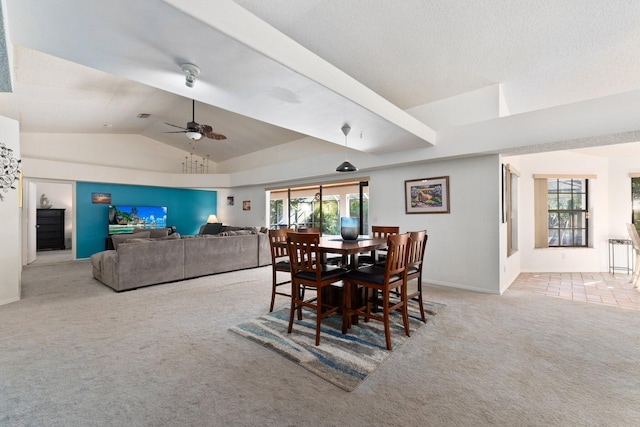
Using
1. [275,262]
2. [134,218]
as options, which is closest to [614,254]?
[275,262]

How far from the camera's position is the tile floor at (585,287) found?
12.2 feet

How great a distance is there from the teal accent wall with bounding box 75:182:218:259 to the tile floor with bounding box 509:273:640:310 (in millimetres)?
9177

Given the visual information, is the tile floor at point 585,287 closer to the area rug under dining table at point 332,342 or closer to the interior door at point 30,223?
the area rug under dining table at point 332,342

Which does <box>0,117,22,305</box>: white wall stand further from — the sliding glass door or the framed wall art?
the framed wall art

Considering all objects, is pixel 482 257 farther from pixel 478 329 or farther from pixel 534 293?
pixel 478 329

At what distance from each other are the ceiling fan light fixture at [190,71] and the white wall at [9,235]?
3.29 metres

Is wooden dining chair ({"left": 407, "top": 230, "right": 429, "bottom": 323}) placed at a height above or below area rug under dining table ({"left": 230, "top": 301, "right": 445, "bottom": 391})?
above

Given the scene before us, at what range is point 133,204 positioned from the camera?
839cm

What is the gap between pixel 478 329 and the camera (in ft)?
8.96

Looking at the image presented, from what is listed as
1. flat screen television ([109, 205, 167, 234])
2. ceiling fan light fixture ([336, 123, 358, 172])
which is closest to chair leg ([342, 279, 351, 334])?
ceiling fan light fixture ([336, 123, 358, 172])

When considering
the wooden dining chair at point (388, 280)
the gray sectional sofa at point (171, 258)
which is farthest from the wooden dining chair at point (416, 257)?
the gray sectional sofa at point (171, 258)

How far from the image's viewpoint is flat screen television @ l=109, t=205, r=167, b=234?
785cm

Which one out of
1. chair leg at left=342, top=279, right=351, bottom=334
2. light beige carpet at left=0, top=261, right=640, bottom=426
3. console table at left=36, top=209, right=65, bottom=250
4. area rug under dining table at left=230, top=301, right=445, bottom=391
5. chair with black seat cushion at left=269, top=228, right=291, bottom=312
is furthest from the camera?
console table at left=36, top=209, right=65, bottom=250

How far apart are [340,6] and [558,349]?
3622mm
